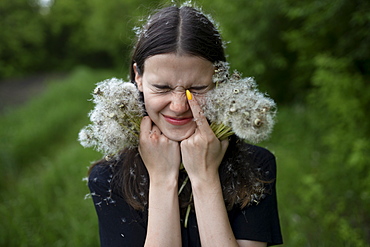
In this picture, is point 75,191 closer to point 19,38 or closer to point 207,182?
point 207,182

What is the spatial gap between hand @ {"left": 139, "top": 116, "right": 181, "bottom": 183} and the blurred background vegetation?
76 cm

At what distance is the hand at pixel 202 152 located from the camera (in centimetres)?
178

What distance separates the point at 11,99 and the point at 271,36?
11.7m

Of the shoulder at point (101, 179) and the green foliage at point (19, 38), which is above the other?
the green foliage at point (19, 38)

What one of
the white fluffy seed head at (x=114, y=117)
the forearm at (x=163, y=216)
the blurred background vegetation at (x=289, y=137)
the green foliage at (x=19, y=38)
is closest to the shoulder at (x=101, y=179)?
the white fluffy seed head at (x=114, y=117)

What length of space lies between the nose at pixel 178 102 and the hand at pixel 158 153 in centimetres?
17

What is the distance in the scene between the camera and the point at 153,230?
68.2 inches

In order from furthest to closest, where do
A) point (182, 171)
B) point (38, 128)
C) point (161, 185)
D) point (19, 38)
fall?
1. point (19, 38)
2. point (38, 128)
3. point (182, 171)
4. point (161, 185)

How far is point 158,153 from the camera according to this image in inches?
71.8

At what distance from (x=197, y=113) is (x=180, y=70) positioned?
0.22 m

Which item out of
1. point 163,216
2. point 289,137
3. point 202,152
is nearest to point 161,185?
point 163,216

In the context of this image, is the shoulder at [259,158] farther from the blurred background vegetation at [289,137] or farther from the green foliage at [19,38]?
the green foliage at [19,38]

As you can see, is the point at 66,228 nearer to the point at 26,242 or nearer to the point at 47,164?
the point at 26,242

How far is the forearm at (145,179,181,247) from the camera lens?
5.63 ft
